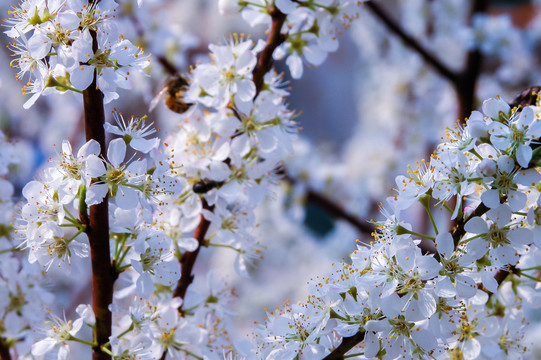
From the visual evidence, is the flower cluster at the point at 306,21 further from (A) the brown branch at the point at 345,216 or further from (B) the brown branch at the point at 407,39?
(A) the brown branch at the point at 345,216

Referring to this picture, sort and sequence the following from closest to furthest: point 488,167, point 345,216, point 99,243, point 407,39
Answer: point 488,167, point 99,243, point 407,39, point 345,216

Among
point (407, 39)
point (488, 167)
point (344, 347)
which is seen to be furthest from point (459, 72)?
point (344, 347)

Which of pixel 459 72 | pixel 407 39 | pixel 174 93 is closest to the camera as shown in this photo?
pixel 174 93

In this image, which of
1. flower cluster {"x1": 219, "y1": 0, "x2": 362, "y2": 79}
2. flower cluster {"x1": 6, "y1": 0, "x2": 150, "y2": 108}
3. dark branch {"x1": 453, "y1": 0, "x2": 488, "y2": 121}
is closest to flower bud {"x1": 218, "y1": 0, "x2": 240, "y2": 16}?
flower cluster {"x1": 219, "y1": 0, "x2": 362, "y2": 79}

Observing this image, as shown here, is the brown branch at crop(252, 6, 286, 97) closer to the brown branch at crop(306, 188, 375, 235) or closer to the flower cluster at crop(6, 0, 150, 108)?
the flower cluster at crop(6, 0, 150, 108)

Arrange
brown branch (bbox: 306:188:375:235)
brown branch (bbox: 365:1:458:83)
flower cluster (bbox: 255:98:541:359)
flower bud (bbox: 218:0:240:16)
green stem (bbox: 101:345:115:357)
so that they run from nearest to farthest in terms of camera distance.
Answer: flower cluster (bbox: 255:98:541:359)
green stem (bbox: 101:345:115:357)
flower bud (bbox: 218:0:240:16)
brown branch (bbox: 365:1:458:83)
brown branch (bbox: 306:188:375:235)

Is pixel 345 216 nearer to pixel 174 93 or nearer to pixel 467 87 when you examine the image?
pixel 467 87
